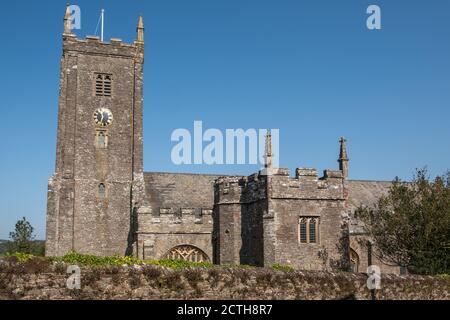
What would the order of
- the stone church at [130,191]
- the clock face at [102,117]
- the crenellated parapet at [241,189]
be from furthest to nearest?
the clock face at [102,117], the stone church at [130,191], the crenellated parapet at [241,189]

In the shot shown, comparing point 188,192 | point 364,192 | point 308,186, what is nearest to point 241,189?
point 308,186

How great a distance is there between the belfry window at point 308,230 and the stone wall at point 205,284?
28.7 feet

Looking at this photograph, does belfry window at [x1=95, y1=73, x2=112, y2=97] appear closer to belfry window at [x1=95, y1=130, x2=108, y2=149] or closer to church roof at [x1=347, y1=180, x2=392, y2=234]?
belfry window at [x1=95, y1=130, x2=108, y2=149]

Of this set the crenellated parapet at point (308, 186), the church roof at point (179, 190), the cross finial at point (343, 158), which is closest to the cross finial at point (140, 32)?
the church roof at point (179, 190)

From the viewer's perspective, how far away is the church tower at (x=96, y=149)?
3894 cm

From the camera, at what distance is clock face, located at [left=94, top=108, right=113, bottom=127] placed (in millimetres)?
41281

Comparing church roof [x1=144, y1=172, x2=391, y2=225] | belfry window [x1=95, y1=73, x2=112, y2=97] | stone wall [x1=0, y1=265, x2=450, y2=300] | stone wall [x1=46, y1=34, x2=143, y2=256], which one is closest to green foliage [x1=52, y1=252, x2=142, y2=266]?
stone wall [x1=0, y1=265, x2=450, y2=300]

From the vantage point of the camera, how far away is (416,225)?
2605cm

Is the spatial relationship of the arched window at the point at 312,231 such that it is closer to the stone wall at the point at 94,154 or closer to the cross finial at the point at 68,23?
the stone wall at the point at 94,154

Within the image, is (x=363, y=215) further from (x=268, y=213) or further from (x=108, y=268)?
(x=108, y=268)
